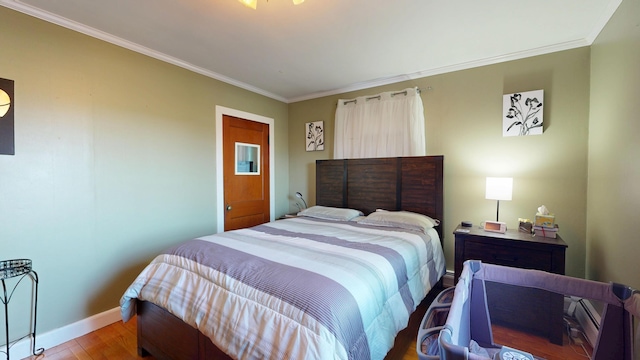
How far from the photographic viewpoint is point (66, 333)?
2031 millimetres

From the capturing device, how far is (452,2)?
178cm

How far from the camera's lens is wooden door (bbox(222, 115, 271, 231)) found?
10.8 feet

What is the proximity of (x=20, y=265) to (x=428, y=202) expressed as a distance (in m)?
→ 3.48

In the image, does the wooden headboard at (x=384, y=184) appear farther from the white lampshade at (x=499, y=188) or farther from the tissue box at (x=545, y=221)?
the tissue box at (x=545, y=221)

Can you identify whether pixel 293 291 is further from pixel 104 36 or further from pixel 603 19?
pixel 603 19

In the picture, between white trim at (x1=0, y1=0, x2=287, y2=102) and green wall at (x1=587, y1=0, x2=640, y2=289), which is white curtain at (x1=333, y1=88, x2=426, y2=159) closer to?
green wall at (x1=587, y1=0, x2=640, y2=289)

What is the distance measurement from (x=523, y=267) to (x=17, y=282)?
12.6ft

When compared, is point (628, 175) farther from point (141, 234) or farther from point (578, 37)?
point (141, 234)

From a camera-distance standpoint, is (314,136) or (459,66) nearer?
(459,66)

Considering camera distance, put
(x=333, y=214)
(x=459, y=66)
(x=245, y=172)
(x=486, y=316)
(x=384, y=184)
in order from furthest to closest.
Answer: (x=245, y=172) → (x=384, y=184) → (x=333, y=214) → (x=459, y=66) → (x=486, y=316)

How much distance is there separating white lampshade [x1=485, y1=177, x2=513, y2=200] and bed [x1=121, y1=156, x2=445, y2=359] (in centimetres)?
67

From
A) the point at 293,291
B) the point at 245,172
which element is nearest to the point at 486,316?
the point at 293,291

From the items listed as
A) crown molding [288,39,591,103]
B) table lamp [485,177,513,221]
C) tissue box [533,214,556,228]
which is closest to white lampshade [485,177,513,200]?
table lamp [485,177,513,221]

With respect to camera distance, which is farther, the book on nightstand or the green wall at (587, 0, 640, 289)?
the book on nightstand
